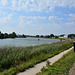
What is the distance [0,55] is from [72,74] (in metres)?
5.49

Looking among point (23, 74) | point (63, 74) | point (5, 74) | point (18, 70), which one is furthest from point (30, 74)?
point (63, 74)

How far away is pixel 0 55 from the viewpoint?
798 cm

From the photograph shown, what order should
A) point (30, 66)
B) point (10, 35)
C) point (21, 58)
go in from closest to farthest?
point (30, 66) → point (21, 58) → point (10, 35)

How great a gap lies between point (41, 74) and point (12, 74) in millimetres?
1495

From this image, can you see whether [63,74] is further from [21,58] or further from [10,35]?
[10,35]

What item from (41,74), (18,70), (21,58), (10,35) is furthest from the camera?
(10,35)

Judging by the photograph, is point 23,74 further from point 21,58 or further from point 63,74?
point 21,58

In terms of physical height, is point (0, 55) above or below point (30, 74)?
above

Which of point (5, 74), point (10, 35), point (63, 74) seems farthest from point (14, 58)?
point (10, 35)

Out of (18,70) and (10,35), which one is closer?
(18,70)

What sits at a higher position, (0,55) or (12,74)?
(0,55)

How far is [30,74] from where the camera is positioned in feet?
17.8

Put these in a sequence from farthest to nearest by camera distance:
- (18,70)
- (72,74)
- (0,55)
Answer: (0,55), (18,70), (72,74)

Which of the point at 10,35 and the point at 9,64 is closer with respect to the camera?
the point at 9,64
